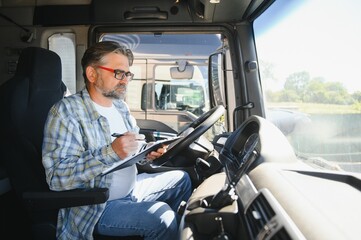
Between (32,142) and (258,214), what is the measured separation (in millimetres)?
1114

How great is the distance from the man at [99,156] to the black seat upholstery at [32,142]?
6cm

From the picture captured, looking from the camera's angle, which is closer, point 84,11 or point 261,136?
point 261,136

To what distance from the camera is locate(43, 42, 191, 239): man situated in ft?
4.64

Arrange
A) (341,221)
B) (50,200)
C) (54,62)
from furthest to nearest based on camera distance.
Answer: (54,62) < (50,200) < (341,221)

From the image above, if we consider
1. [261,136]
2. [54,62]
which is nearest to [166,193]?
[261,136]

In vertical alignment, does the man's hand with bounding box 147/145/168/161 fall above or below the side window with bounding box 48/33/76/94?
below

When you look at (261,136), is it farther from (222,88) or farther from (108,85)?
(222,88)

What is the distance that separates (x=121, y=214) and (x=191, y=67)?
1907 millimetres

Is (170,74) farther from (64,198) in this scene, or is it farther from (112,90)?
(64,198)

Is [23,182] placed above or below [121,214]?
above

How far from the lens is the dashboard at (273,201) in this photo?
2.66 feet

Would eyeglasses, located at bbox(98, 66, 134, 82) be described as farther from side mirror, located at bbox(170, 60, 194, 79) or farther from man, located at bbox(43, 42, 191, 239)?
side mirror, located at bbox(170, 60, 194, 79)

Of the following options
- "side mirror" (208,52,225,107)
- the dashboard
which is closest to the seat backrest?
the dashboard

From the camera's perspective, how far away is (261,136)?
1322 millimetres
